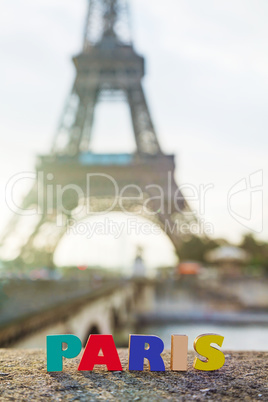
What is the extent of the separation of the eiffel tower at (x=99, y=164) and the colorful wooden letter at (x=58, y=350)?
22.3m

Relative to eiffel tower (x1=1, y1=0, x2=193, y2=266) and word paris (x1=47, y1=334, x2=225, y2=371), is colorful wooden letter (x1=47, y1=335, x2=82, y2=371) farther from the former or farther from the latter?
eiffel tower (x1=1, y1=0, x2=193, y2=266)

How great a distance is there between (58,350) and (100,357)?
0.45 m

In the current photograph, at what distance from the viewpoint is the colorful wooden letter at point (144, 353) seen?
5305 millimetres

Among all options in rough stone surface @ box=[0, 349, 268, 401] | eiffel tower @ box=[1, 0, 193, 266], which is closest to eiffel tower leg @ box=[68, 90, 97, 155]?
eiffel tower @ box=[1, 0, 193, 266]

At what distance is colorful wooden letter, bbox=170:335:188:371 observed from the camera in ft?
17.5

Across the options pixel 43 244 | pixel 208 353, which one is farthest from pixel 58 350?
pixel 43 244

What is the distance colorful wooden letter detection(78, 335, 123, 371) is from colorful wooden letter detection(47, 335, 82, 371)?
0.45ft

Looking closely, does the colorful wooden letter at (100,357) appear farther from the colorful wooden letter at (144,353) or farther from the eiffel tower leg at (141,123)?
the eiffel tower leg at (141,123)

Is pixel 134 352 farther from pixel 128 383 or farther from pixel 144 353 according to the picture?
pixel 128 383

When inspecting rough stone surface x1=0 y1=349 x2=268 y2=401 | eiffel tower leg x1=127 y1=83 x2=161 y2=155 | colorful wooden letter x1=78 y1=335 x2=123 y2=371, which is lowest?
rough stone surface x1=0 y1=349 x2=268 y2=401

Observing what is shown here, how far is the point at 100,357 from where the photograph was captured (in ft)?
17.5

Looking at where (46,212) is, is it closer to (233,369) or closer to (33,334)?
(33,334)

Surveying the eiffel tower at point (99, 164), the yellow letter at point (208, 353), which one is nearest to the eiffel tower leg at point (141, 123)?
the eiffel tower at point (99, 164)

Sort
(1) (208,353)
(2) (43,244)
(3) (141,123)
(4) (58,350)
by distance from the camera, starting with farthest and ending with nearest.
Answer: (3) (141,123) → (2) (43,244) → (1) (208,353) → (4) (58,350)
